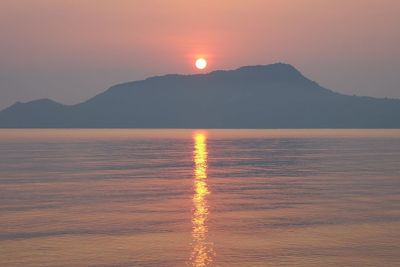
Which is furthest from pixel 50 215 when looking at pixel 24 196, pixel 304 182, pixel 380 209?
pixel 304 182

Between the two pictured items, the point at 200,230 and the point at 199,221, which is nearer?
the point at 200,230

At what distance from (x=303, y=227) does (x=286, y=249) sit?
5977mm

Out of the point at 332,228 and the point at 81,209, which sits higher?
the point at 81,209

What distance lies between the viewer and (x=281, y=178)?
67.1 meters

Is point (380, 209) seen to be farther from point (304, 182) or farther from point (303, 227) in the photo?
point (304, 182)

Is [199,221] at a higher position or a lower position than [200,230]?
higher

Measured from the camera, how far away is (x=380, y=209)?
41.5 m

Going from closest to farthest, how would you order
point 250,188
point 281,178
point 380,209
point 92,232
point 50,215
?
point 92,232, point 50,215, point 380,209, point 250,188, point 281,178

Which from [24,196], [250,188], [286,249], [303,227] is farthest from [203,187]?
[286,249]

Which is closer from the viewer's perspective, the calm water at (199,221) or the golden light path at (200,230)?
the golden light path at (200,230)

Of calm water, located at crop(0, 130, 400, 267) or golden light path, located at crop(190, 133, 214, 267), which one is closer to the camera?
golden light path, located at crop(190, 133, 214, 267)

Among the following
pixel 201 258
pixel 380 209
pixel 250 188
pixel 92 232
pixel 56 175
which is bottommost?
pixel 201 258

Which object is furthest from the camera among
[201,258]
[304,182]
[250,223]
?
[304,182]

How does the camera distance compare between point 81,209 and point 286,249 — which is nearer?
point 286,249
